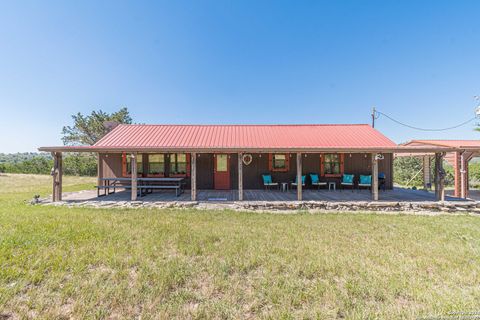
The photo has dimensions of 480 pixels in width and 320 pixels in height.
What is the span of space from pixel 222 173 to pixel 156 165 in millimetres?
3339

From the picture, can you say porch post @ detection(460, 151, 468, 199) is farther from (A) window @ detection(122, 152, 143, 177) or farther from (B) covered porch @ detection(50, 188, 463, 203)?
(A) window @ detection(122, 152, 143, 177)

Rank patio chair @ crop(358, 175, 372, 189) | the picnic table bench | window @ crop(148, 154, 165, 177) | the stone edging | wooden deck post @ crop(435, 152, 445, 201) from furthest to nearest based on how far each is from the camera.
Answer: window @ crop(148, 154, 165, 177) → patio chair @ crop(358, 175, 372, 189) → the picnic table bench → wooden deck post @ crop(435, 152, 445, 201) → the stone edging

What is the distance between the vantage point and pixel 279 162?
33.3ft

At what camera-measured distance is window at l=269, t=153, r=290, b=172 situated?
10.1 m

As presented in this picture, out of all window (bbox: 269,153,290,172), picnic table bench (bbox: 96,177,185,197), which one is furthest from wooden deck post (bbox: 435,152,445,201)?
picnic table bench (bbox: 96,177,185,197)

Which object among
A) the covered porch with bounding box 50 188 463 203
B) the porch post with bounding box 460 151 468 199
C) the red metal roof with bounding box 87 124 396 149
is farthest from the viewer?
the red metal roof with bounding box 87 124 396 149

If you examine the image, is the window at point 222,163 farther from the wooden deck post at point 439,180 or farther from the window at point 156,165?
the wooden deck post at point 439,180

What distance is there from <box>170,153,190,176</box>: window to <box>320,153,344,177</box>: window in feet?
22.4

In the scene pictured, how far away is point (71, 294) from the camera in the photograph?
2434mm

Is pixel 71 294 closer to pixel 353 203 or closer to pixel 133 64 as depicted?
pixel 353 203

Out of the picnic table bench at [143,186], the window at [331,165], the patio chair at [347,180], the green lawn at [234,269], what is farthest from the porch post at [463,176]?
the picnic table bench at [143,186]

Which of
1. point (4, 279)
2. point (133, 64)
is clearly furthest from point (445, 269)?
point (133, 64)

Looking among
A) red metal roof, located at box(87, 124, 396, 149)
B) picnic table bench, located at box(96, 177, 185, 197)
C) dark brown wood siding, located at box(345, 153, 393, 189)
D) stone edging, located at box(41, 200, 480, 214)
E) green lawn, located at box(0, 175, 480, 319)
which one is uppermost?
red metal roof, located at box(87, 124, 396, 149)

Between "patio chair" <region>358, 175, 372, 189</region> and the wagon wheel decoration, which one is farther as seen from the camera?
the wagon wheel decoration
